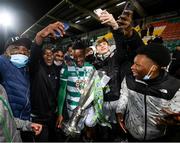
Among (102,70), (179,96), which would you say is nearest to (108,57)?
(102,70)

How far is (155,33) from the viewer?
382 inches

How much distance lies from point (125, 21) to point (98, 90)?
121 cm

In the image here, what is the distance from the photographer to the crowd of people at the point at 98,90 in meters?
2.60

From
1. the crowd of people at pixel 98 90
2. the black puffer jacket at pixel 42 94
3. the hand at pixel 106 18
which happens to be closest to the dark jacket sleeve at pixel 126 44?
the crowd of people at pixel 98 90

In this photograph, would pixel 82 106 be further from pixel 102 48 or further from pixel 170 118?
pixel 170 118

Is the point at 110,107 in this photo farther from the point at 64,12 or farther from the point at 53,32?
the point at 64,12

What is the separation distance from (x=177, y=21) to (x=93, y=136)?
6929mm

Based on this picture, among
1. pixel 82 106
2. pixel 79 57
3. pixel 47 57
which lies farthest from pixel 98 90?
pixel 47 57

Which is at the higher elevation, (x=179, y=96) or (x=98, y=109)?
(x=179, y=96)

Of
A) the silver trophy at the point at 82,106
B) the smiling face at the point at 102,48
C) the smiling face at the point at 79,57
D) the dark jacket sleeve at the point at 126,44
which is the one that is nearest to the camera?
the dark jacket sleeve at the point at 126,44

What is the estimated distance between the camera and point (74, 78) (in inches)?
158

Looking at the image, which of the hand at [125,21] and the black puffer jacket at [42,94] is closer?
the hand at [125,21]

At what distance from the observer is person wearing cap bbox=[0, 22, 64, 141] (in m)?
2.75

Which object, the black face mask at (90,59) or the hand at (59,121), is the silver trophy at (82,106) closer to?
the hand at (59,121)
